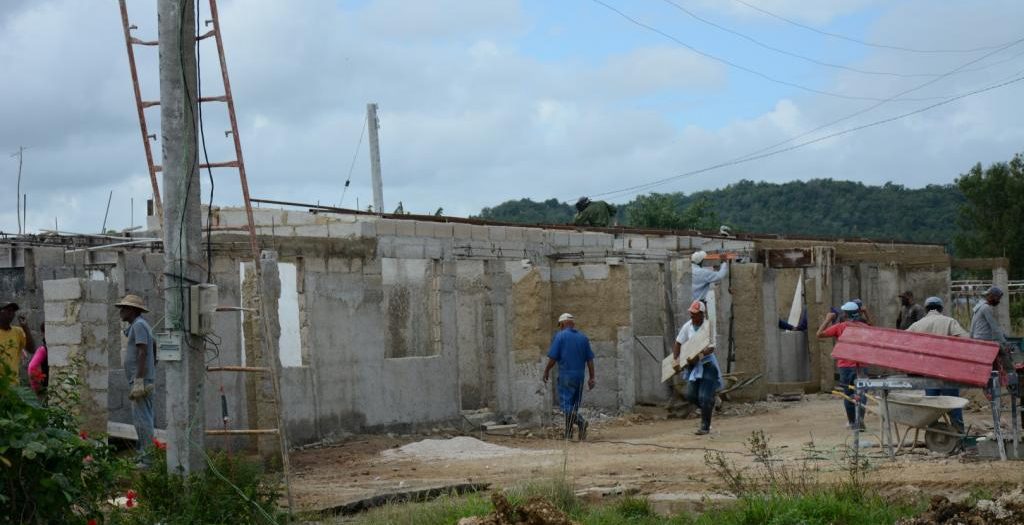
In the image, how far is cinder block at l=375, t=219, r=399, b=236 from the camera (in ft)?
55.1

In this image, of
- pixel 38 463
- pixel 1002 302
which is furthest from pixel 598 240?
pixel 38 463

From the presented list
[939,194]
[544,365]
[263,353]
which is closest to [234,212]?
[544,365]

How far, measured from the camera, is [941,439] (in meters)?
12.0

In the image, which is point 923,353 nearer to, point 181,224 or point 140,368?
point 181,224

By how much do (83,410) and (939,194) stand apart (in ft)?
212

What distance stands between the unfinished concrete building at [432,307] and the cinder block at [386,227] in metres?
0.05

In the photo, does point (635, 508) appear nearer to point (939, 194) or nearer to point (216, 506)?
point (216, 506)

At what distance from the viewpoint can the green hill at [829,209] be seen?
211 ft

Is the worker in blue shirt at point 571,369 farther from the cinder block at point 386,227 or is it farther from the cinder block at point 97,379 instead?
the cinder block at point 97,379

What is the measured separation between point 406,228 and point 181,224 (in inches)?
330

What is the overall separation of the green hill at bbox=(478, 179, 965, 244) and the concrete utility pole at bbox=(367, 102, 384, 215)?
95.0ft

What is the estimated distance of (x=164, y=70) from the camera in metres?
9.02

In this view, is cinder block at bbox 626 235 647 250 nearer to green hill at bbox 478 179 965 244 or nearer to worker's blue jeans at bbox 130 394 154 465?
worker's blue jeans at bbox 130 394 154 465

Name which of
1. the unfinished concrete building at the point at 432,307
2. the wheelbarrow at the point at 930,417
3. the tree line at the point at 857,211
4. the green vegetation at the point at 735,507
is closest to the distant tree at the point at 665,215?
the tree line at the point at 857,211
